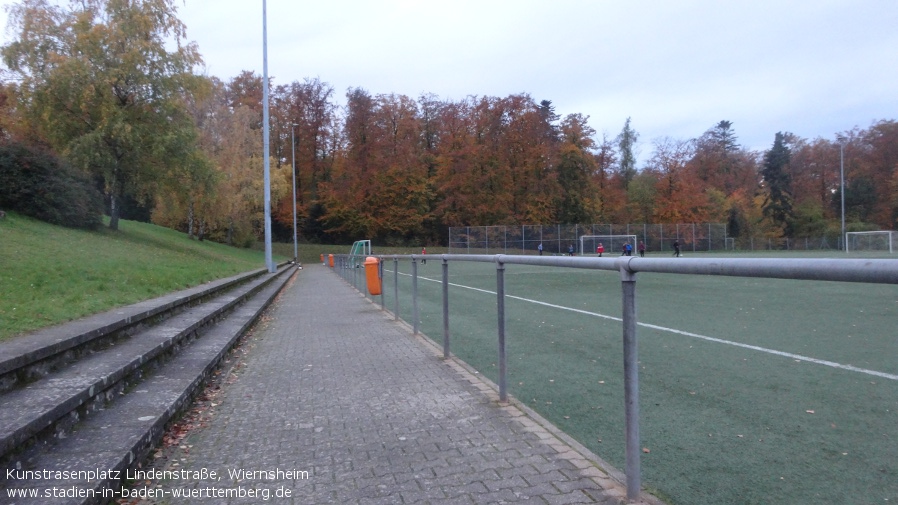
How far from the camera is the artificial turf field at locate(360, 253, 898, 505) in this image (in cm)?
286

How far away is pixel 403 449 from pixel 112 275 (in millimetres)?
8348

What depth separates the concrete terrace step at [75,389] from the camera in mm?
3301

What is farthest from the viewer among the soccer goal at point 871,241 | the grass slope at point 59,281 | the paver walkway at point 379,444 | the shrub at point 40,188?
the soccer goal at point 871,241

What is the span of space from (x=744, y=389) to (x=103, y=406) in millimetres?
4892

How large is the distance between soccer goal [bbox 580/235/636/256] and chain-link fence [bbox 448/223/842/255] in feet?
3.90

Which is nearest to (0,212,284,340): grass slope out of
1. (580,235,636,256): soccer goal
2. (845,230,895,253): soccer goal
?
(580,235,636,256): soccer goal

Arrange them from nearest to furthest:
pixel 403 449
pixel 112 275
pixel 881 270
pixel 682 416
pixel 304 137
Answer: pixel 881 270 → pixel 403 449 → pixel 682 416 → pixel 112 275 → pixel 304 137

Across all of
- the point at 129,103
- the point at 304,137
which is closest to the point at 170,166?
the point at 129,103

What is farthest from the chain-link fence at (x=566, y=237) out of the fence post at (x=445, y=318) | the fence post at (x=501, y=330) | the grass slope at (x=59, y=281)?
the fence post at (x=501, y=330)

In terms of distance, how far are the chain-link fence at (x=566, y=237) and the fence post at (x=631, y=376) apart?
43084mm

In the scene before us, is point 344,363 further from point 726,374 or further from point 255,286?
point 255,286

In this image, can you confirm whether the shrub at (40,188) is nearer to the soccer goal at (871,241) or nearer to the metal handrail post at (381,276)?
the metal handrail post at (381,276)

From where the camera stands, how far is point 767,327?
3.36 metres

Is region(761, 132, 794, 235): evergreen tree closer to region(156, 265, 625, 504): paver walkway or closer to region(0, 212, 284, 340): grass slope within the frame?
region(0, 212, 284, 340): grass slope
